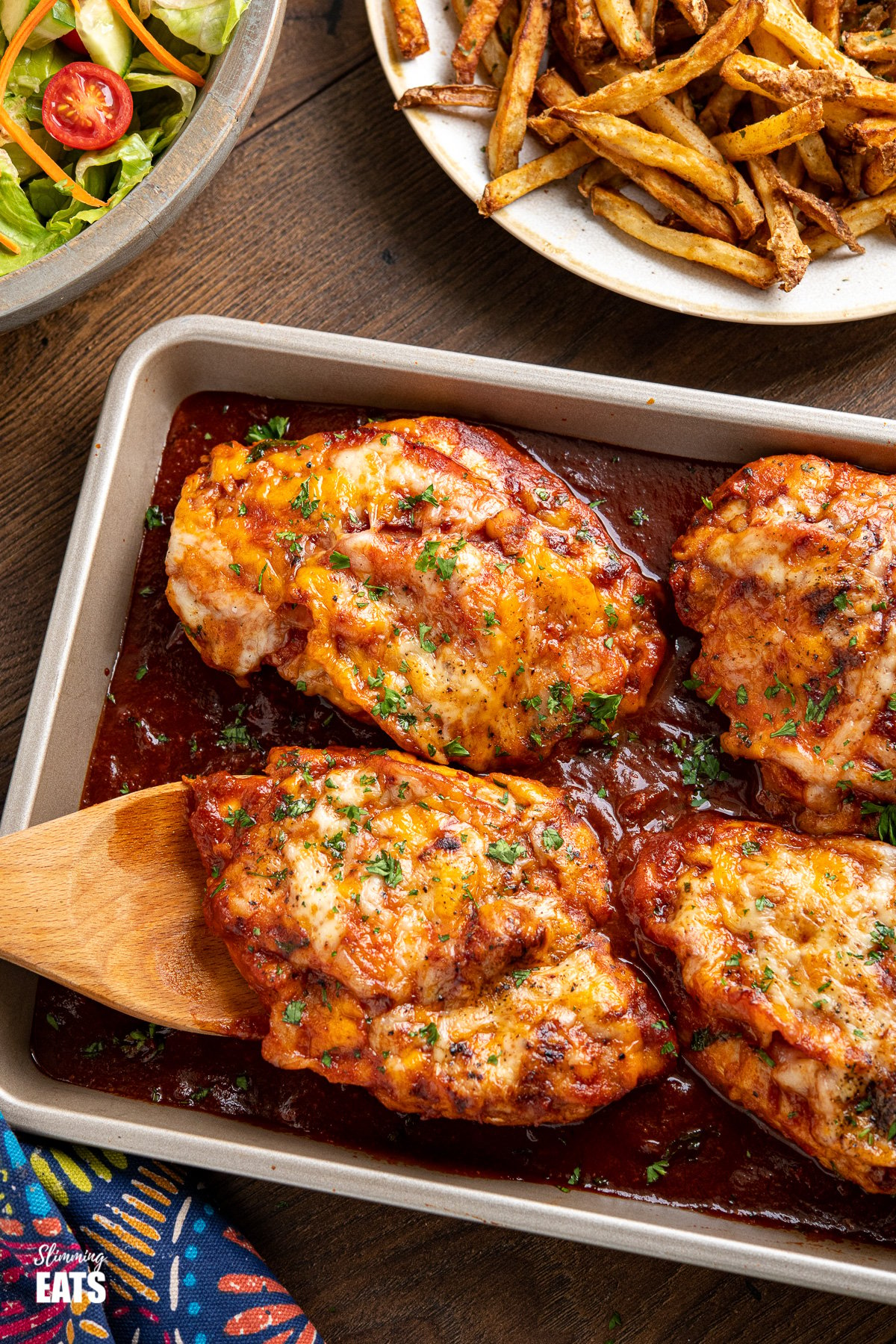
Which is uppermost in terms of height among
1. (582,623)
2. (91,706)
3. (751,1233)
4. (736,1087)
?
(91,706)

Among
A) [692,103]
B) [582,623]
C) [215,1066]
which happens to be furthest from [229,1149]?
[692,103]

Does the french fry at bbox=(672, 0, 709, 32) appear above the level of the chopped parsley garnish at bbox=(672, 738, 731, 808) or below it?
above

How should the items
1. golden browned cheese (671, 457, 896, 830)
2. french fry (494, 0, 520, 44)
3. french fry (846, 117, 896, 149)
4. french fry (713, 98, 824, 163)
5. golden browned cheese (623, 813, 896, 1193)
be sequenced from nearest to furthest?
golden browned cheese (623, 813, 896, 1193), golden browned cheese (671, 457, 896, 830), french fry (713, 98, 824, 163), french fry (846, 117, 896, 149), french fry (494, 0, 520, 44)

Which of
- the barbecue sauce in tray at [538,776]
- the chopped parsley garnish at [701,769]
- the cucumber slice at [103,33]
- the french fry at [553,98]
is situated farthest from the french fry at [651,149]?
the chopped parsley garnish at [701,769]

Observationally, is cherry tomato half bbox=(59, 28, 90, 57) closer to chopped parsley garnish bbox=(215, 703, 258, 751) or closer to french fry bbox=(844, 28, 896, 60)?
chopped parsley garnish bbox=(215, 703, 258, 751)

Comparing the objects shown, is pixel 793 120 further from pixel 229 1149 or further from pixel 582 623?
pixel 229 1149

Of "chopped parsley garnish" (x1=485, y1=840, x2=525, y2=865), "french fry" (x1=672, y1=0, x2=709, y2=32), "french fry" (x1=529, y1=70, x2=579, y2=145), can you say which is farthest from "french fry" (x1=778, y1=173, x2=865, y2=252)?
"chopped parsley garnish" (x1=485, y1=840, x2=525, y2=865)
